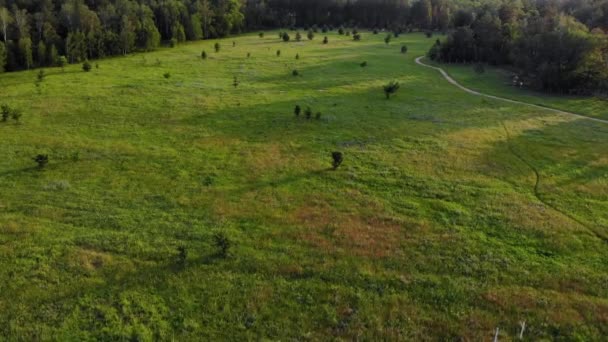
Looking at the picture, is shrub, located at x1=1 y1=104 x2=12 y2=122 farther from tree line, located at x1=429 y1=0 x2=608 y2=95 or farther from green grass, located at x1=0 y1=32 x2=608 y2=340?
tree line, located at x1=429 y1=0 x2=608 y2=95

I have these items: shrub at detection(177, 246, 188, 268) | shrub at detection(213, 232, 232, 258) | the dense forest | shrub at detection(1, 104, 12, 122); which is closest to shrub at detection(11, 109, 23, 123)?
shrub at detection(1, 104, 12, 122)

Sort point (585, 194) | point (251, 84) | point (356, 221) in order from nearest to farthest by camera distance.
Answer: point (356, 221), point (585, 194), point (251, 84)

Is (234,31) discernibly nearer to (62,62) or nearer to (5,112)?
(62,62)

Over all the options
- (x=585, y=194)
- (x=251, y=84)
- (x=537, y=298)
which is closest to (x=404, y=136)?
(x=585, y=194)

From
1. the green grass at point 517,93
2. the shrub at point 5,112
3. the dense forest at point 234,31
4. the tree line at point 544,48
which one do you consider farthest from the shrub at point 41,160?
the tree line at point 544,48

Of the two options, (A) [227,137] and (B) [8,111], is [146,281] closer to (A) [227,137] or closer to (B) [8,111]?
(A) [227,137]

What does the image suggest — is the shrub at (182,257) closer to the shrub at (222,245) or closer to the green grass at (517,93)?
the shrub at (222,245)
